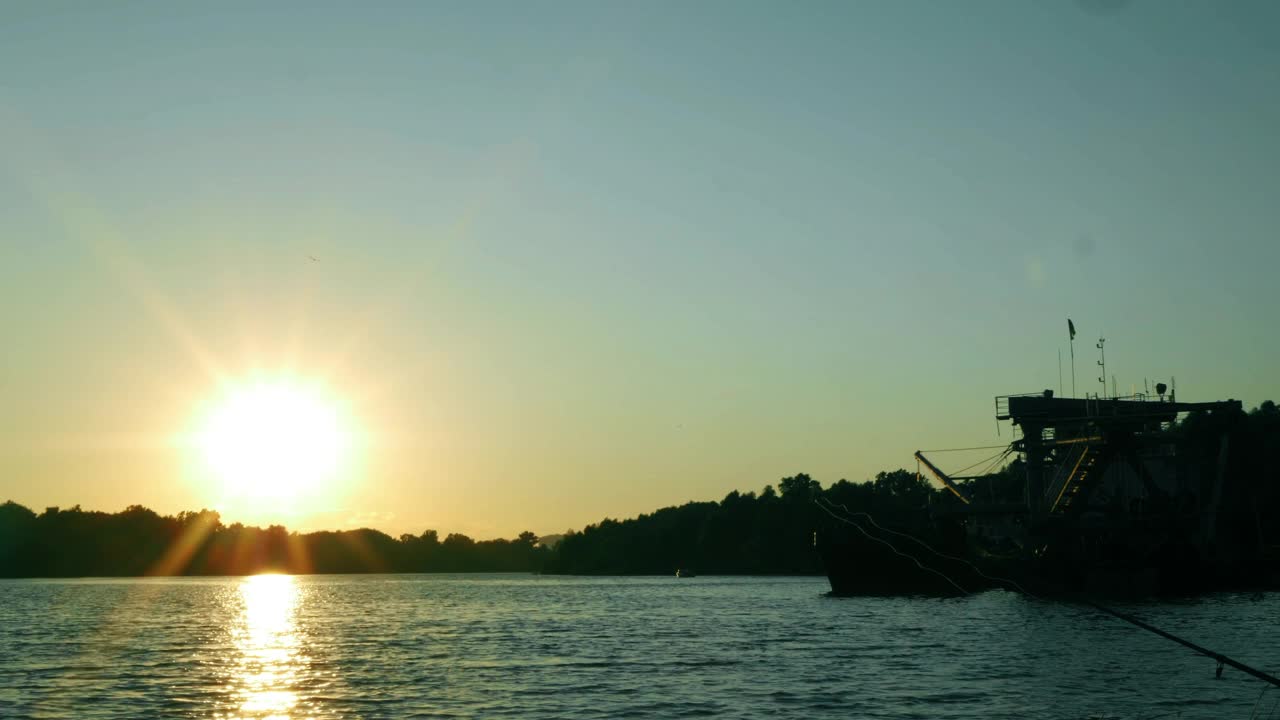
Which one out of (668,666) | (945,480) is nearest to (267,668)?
(668,666)

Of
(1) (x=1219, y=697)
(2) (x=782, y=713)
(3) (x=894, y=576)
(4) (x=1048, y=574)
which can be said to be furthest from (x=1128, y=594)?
(2) (x=782, y=713)

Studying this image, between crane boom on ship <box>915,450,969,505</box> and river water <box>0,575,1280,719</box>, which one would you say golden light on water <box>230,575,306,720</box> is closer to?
river water <box>0,575,1280,719</box>

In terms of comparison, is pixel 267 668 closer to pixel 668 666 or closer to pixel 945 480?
pixel 668 666

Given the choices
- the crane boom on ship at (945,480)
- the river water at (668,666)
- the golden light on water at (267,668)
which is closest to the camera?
the river water at (668,666)

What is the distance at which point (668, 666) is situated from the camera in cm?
4394

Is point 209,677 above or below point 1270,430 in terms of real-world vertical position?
below

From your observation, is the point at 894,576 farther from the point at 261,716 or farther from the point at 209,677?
the point at 261,716

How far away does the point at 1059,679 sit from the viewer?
3753 centimetres

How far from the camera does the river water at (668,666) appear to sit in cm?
3259

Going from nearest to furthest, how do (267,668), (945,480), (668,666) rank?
(668,666), (267,668), (945,480)

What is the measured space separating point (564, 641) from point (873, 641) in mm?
15653

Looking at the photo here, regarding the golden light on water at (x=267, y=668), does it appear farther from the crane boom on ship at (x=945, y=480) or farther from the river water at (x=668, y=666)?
the crane boom on ship at (x=945, y=480)

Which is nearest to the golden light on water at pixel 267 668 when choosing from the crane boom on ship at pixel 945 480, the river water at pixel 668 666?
the river water at pixel 668 666

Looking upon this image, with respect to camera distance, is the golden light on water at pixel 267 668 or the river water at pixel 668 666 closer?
the river water at pixel 668 666
